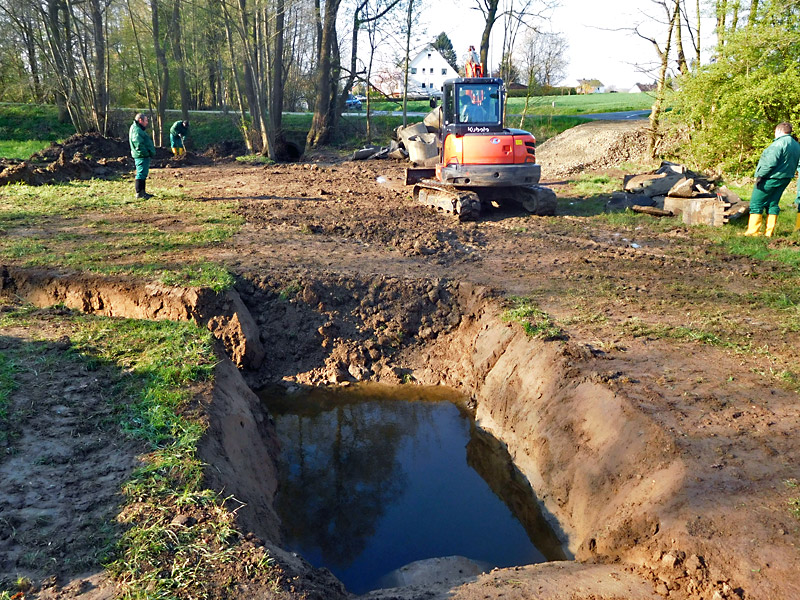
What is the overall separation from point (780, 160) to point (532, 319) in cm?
618

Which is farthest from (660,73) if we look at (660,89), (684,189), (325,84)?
(325,84)

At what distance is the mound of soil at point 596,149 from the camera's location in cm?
1916

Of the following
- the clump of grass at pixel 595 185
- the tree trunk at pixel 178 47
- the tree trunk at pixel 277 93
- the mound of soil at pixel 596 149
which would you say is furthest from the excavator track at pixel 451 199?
the tree trunk at pixel 178 47

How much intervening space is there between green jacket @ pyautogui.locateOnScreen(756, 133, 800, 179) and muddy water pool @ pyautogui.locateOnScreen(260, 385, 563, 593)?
22.3ft

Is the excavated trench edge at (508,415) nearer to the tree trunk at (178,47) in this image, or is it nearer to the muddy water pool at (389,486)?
the muddy water pool at (389,486)

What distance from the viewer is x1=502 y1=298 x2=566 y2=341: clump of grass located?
6566mm

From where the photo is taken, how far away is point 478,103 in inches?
502

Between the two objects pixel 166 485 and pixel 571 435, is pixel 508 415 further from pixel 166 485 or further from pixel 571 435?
pixel 166 485

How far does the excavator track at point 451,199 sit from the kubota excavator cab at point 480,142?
0.98 ft

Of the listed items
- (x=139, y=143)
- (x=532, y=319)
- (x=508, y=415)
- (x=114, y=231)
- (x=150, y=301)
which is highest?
(x=139, y=143)

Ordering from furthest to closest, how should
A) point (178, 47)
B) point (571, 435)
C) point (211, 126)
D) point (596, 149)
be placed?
point (211, 126)
point (178, 47)
point (596, 149)
point (571, 435)

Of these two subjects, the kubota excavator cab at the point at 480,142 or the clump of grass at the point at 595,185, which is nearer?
the kubota excavator cab at the point at 480,142

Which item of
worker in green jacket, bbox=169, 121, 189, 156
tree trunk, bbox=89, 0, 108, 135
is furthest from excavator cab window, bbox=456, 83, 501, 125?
tree trunk, bbox=89, 0, 108, 135

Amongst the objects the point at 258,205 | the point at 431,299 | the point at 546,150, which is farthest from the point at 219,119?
the point at 431,299
